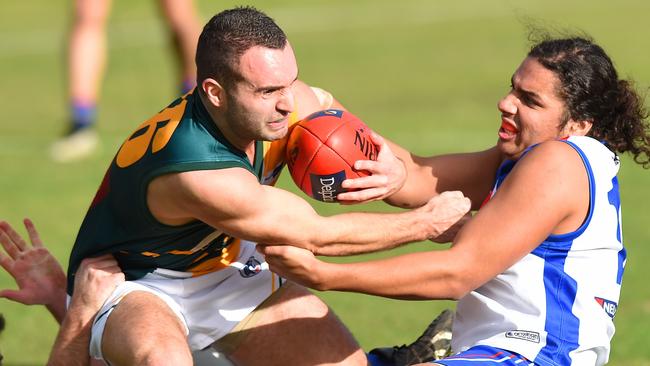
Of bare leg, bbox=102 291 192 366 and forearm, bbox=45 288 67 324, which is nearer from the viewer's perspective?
bare leg, bbox=102 291 192 366

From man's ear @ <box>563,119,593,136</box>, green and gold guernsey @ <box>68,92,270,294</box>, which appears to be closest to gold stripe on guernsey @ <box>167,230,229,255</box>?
green and gold guernsey @ <box>68,92,270,294</box>

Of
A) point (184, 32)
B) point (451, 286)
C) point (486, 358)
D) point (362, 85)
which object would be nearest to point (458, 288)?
point (451, 286)

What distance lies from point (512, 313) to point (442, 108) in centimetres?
877

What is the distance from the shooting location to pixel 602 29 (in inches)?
715

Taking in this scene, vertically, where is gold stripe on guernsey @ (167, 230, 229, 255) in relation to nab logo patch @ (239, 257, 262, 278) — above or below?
above

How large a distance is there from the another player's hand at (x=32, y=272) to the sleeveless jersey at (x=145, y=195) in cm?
29

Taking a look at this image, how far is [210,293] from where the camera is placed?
5555 mm

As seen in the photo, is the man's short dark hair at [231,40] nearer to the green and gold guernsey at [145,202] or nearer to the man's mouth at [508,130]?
the green and gold guernsey at [145,202]

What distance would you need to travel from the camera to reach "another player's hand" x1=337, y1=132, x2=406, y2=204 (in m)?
5.24

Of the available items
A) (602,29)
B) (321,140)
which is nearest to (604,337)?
(321,140)

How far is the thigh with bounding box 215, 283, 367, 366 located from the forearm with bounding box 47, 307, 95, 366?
2.14 feet

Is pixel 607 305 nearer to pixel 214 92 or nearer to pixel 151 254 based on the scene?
pixel 214 92

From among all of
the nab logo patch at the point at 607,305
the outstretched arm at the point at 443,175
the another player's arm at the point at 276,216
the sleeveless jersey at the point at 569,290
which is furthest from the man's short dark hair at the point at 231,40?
the nab logo patch at the point at 607,305

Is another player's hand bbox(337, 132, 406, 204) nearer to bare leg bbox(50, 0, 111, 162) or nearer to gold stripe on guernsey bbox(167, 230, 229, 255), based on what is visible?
gold stripe on guernsey bbox(167, 230, 229, 255)
